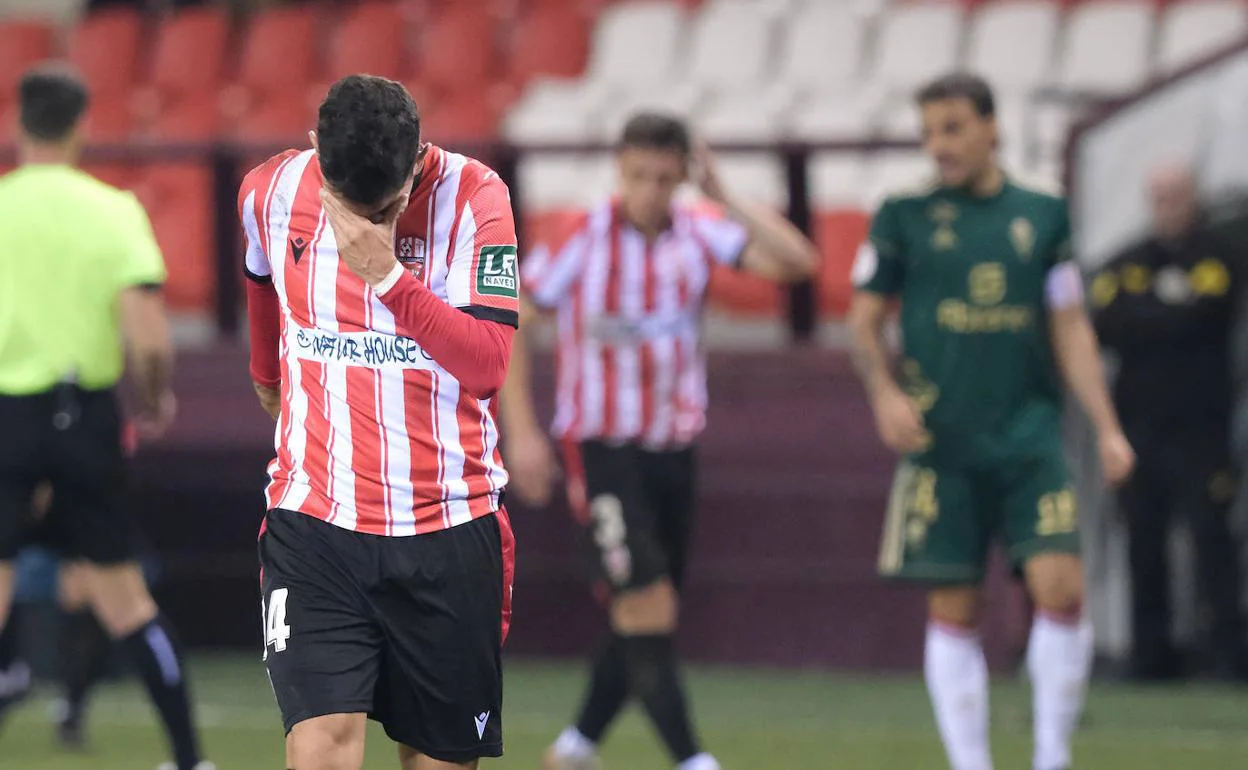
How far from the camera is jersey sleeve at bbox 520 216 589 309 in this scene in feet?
25.9

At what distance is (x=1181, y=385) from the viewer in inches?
415

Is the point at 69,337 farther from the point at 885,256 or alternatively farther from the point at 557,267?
the point at 885,256

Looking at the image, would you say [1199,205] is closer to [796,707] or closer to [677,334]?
[796,707]

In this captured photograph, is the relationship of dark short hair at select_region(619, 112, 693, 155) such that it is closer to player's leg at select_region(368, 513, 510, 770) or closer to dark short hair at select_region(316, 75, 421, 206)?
player's leg at select_region(368, 513, 510, 770)

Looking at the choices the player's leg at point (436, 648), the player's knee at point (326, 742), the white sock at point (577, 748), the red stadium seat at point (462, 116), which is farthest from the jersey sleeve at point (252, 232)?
the red stadium seat at point (462, 116)

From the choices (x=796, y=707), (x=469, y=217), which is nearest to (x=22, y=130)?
(x=469, y=217)

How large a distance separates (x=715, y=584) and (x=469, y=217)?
697 cm

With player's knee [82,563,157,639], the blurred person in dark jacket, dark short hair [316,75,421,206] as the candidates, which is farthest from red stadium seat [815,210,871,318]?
dark short hair [316,75,421,206]

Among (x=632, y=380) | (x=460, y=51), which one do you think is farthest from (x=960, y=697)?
(x=460, y=51)

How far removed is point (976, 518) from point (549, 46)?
841 cm

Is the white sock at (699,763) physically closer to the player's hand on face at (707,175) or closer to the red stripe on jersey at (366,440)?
the player's hand on face at (707,175)

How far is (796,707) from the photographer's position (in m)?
9.88

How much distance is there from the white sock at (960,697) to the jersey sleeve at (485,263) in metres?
2.95

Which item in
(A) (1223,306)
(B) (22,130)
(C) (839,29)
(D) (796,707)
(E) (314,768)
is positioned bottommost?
(D) (796,707)
